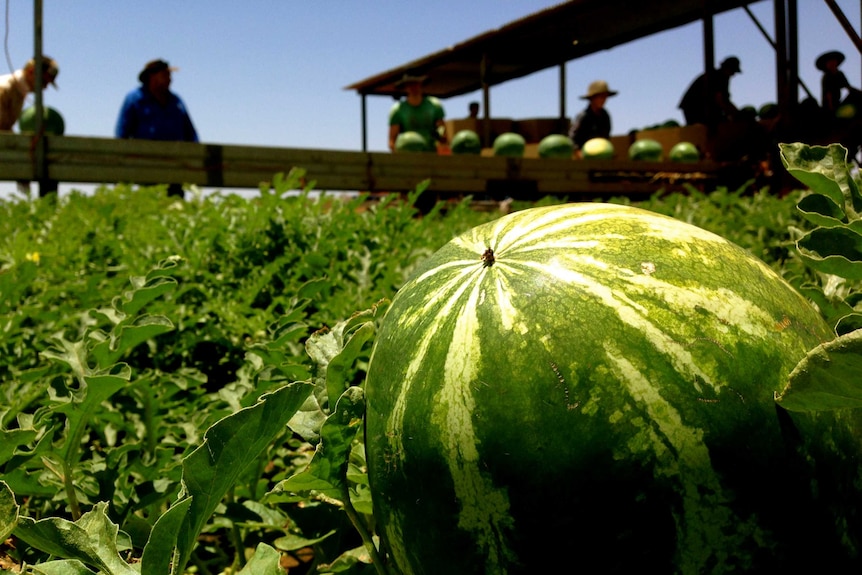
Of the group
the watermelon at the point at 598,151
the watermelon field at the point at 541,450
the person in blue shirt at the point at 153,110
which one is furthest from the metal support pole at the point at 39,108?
the watermelon at the point at 598,151

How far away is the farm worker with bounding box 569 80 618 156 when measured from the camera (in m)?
14.1

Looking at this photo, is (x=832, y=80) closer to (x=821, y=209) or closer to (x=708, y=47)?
(x=708, y=47)

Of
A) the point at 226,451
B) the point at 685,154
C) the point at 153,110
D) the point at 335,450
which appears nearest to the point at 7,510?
the point at 226,451

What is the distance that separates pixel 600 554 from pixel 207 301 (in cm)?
229

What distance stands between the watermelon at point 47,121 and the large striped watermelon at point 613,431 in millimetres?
9892

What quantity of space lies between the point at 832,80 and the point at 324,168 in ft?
35.9

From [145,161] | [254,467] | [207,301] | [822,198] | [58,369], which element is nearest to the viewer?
[822,198]

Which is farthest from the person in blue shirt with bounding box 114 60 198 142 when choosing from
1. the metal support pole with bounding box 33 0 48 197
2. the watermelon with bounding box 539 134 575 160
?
the watermelon with bounding box 539 134 575 160

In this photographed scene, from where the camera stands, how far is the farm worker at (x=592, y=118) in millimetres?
14148

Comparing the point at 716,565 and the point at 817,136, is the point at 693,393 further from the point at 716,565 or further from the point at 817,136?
the point at 817,136

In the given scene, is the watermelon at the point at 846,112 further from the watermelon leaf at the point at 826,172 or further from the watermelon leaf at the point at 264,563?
the watermelon leaf at the point at 264,563

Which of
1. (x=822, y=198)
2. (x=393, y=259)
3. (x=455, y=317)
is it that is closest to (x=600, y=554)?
(x=455, y=317)

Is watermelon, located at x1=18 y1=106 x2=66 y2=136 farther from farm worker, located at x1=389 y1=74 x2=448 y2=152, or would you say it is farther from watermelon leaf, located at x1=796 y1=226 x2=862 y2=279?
watermelon leaf, located at x1=796 y1=226 x2=862 y2=279

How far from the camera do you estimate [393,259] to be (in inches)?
123
